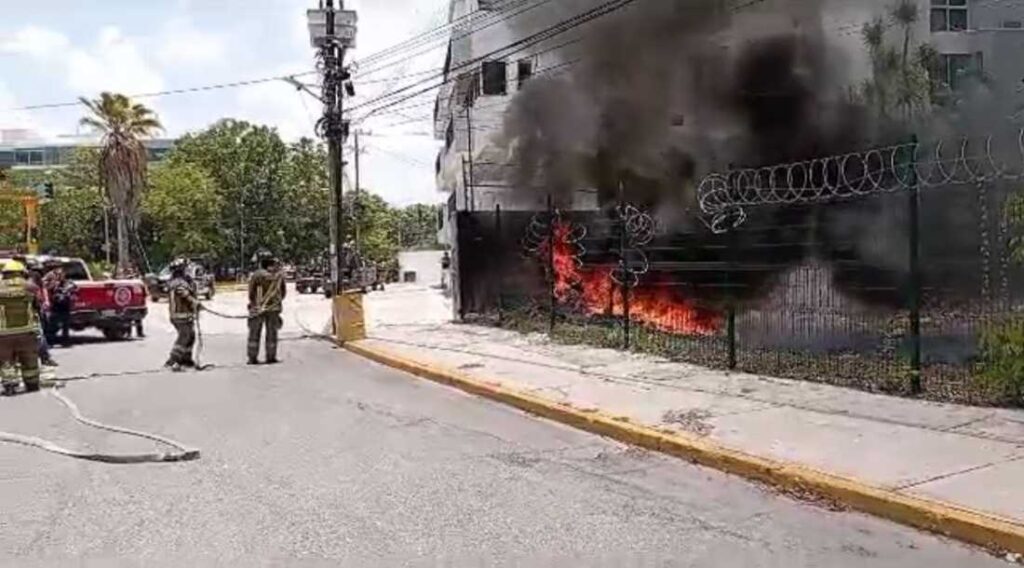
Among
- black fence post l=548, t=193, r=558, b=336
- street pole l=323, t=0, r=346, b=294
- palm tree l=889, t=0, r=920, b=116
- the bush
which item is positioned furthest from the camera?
palm tree l=889, t=0, r=920, b=116

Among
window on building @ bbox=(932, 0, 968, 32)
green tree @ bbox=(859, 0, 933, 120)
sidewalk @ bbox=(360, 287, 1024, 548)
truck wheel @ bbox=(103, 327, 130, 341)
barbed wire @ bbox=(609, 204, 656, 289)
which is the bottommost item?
truck wheel @ bbox=(103, 327, 130, 341)

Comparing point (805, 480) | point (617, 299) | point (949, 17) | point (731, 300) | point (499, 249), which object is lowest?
point (805, 480)

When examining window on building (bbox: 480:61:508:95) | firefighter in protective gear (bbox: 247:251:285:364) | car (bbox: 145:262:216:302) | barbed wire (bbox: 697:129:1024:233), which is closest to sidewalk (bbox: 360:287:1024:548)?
barbed wire (bbox: 697:129:1024:233)

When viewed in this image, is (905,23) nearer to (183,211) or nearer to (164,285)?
(164,285)

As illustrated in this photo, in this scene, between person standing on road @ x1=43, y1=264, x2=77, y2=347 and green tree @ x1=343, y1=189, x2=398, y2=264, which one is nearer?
person standing on road @ x1=43, y1=264, x2=77, y2=347

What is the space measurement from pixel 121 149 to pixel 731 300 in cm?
4034

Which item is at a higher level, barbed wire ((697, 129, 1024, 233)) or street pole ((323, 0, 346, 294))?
street pole ((323, 0, 346, 294))

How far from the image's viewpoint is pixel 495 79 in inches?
1564

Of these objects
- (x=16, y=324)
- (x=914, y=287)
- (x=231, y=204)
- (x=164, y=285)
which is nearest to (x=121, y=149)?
(x=164, y=285)

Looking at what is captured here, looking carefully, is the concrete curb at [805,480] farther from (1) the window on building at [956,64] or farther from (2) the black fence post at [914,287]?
(1) the window on building at [956,64]

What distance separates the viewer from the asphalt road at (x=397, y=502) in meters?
5.43

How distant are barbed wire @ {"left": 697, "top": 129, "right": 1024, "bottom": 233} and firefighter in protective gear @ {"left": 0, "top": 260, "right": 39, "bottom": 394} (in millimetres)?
8490

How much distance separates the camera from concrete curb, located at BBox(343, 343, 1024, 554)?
554 cm

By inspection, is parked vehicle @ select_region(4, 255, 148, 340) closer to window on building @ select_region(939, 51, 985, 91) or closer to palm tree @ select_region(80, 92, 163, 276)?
window on building @ select_region(939, 51, 985, 91)
